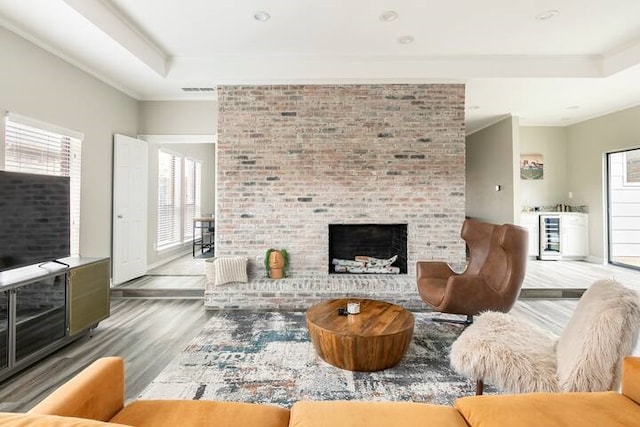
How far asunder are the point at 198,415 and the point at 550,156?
7838 mm

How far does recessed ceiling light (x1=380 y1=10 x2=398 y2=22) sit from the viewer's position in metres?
3.01

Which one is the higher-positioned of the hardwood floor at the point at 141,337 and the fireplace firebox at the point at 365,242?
the fireplace firebox at the point at 365,242

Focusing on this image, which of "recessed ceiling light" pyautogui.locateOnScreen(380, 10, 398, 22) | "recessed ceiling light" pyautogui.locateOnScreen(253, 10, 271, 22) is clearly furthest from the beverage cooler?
"recessed ceiling light" pyautogui.locateOnScreen(253, 10, 271, 22)

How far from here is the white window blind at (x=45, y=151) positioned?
118 inches

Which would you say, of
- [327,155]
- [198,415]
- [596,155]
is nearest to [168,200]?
[327,155]

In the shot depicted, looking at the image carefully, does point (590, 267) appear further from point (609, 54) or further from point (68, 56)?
point (68, 56)

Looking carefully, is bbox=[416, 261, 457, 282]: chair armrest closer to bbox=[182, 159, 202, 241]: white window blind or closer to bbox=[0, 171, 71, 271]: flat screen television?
bbox=[0, 171, 71, 271]: flat screen television

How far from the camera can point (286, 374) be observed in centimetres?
230

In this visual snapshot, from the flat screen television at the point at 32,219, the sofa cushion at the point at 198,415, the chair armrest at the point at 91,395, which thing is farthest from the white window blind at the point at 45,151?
the sofa cushion at the point at 198,415

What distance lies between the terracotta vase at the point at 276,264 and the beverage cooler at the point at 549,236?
214 inches

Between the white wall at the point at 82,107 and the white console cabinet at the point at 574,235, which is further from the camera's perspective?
the white console cabinet at the point at 574,235

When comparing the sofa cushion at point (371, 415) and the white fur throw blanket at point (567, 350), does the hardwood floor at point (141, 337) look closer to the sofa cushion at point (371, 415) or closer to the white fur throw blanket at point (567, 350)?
the sofa cushion at point (371, 415)

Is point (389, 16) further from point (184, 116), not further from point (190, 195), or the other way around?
point (190, 195)

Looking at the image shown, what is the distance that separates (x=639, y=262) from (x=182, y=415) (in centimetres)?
785
